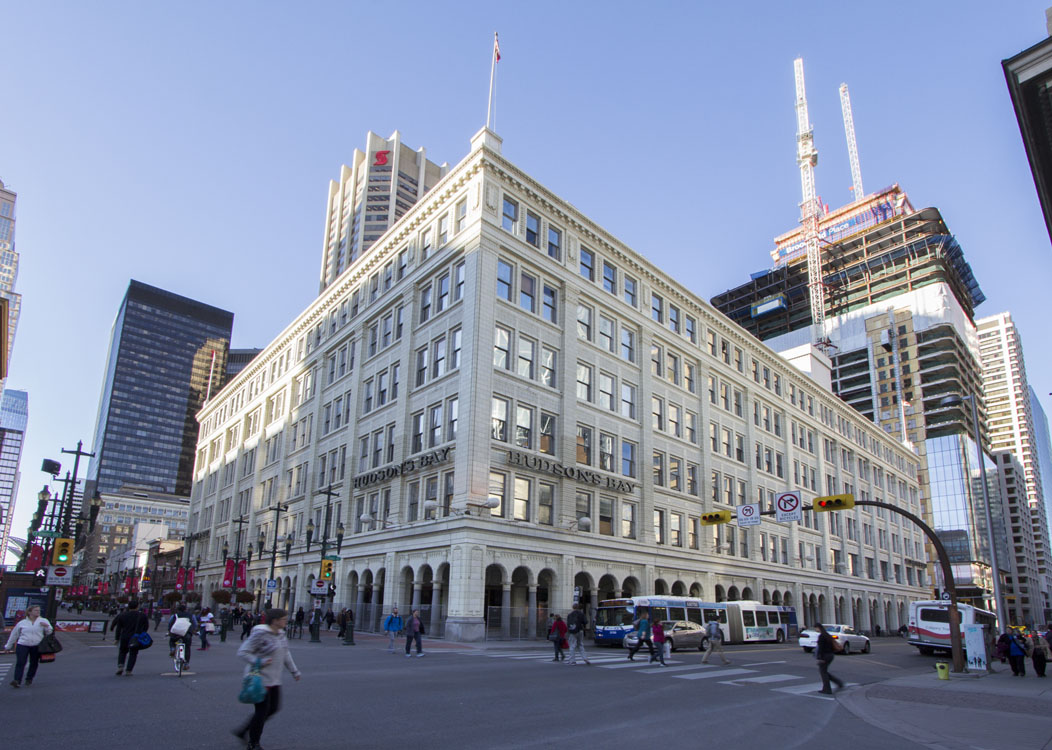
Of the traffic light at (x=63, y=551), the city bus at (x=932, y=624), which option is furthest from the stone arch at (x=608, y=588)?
the traffic light at (x=63, y=551)

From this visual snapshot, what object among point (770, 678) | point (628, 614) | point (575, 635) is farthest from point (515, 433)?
point (770, 678)

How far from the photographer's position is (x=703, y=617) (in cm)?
3784

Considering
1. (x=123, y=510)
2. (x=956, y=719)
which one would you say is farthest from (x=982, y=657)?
(x=123, y=510)

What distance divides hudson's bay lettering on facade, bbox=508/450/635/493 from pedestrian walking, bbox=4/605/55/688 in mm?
24107

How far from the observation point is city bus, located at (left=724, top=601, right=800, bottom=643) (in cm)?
4003

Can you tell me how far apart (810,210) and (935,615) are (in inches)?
6552

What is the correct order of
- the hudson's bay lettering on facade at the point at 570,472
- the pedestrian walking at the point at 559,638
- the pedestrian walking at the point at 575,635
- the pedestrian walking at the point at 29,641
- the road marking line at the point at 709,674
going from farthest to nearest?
the hudson's bay lettering on facade at the point at 570,472, the pedestrian walking at the point at 559,638, the pedestrian walking at the point at 575,635, the road marking line at the point at 709,674, the pedestrian walking at the point at 29,641

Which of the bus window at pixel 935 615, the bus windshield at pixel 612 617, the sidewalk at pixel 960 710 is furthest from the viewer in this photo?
the bus window at pixel 935 615

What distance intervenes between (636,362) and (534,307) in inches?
395

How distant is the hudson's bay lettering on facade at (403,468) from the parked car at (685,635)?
12.9 m

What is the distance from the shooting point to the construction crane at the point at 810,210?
17138 centimetres

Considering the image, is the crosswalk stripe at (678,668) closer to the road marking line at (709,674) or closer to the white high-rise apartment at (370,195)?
the road marking line at (709,674)

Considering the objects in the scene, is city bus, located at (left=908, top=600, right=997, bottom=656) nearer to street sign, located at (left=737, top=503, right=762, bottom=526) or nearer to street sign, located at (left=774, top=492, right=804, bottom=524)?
street sign, located at (left=737, top=503, right=762, bottom=526)

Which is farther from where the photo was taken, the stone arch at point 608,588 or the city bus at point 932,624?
the stone arch at point 608,588
